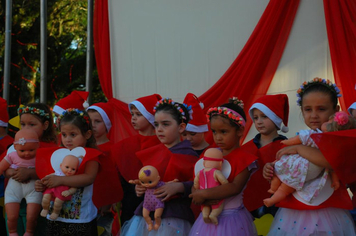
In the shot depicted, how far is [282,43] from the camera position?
5266 mm

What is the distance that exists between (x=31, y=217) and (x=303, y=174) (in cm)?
215

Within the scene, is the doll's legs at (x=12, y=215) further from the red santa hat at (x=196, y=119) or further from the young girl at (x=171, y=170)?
the red santa hat at (x=196, y=119)

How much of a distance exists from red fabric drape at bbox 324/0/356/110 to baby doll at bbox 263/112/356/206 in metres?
2.16

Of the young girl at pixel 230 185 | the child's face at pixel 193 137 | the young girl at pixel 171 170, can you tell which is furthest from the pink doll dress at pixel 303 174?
the child's face at pixel 193 137

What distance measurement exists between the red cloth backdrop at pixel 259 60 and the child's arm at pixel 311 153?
2.70m

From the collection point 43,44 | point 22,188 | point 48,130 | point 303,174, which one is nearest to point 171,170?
point 303,174

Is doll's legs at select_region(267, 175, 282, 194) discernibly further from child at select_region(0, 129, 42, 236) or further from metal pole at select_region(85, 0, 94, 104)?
metal pole at select_region(85, 0, 94, 104)

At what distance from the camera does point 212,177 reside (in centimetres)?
281

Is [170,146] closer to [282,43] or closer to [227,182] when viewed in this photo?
[227,182]

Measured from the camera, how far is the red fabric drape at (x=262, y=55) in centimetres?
521

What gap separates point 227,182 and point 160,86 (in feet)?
11.5

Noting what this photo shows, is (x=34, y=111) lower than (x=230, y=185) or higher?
higher

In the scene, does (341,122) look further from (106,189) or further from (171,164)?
(106,189)

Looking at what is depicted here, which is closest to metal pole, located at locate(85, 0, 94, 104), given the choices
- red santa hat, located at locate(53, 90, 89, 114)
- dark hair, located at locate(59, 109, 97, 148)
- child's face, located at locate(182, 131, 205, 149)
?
red santa hat, located at locate(53, 90, 89, 114)
